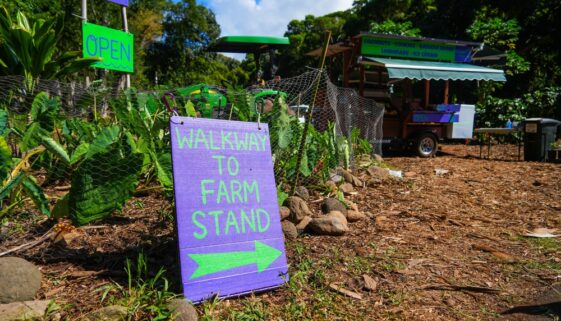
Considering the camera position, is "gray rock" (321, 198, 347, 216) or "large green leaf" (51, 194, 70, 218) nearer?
"large green leaf" (51, 194, 70, 218)

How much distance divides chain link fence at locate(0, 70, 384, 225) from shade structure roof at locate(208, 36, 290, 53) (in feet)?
19.8

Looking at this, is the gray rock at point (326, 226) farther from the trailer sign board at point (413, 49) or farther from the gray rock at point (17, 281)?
the trailer sign board at point (413, 49)

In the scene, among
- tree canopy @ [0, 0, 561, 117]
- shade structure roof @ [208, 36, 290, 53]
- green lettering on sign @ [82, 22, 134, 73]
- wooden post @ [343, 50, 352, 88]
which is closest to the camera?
green lettering on sign @ [82, 22, 134, 73]

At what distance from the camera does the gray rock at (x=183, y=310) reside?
2020 millimetres

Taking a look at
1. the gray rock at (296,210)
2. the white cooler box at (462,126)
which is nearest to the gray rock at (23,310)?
the gray rock at (296,210)

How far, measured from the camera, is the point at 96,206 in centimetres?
272

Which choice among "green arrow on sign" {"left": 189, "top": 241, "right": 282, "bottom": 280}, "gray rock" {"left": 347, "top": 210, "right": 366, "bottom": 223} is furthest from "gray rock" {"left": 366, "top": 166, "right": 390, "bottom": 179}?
"green arrow on sign" {"left": 189, "top": 241, "right": 282, "bottom": 280}

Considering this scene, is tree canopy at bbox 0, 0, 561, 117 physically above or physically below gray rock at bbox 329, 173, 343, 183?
above

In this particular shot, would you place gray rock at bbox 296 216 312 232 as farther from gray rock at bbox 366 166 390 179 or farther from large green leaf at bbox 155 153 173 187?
gray rock at bbox 366 166 390 179

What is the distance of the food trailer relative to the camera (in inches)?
361

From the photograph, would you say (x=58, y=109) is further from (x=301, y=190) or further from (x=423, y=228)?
(x=423, y=228)

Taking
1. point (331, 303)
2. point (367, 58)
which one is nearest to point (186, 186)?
point (331, 303)

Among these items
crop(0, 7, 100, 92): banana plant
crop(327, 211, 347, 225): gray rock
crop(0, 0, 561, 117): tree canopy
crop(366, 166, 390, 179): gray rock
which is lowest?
crop(327, 211, 347, 225): gray rock

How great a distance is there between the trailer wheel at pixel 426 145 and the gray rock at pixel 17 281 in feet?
26.5
